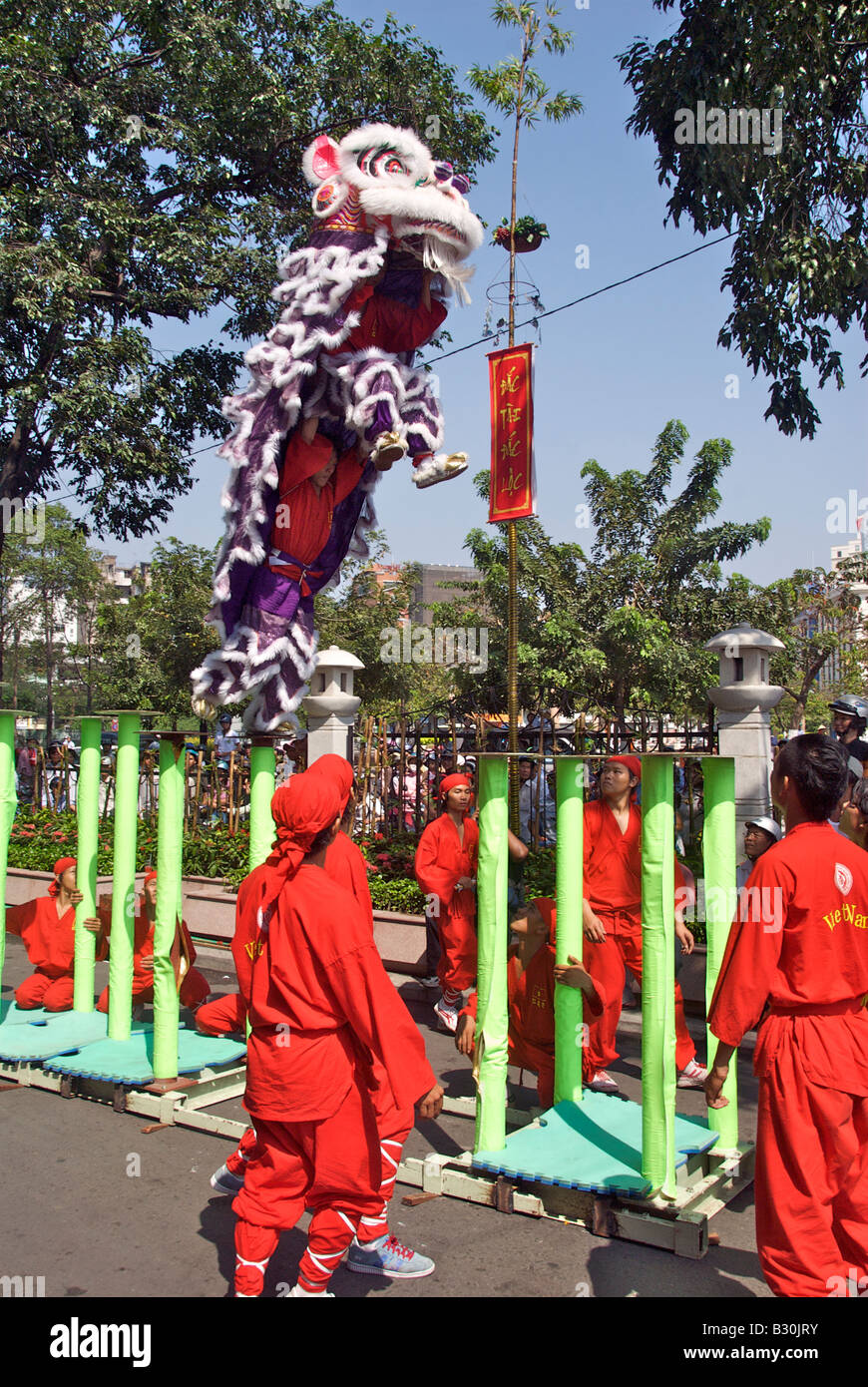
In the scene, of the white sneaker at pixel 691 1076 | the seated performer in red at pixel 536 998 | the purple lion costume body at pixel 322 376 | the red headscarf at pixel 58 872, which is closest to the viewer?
the seated performer in red at pixel 536 998

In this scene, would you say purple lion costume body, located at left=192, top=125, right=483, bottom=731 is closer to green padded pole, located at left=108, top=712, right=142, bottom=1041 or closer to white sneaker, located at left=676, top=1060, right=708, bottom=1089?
green padded pole, located at left=108, top=712, right=142, bottom=1041

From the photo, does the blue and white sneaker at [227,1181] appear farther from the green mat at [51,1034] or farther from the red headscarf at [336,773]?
the green mat at [51,1034]

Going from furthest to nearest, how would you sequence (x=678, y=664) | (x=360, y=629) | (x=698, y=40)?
(x=360, y=629)
(x=678, y=664)
(x=698, y=40)

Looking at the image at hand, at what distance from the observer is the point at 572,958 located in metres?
4.04

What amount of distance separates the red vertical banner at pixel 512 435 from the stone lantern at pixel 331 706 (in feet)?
6.34

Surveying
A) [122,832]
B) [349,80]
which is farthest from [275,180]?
[122,832]

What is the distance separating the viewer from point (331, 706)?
8984 mm

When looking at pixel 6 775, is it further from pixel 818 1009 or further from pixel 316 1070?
pixel 818 1009

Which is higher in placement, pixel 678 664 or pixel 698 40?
pixel 698 40

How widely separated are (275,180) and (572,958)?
36.4 ft

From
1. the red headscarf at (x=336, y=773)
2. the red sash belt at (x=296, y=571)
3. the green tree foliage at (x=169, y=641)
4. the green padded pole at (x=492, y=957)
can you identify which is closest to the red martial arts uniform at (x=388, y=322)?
the red sash belt at (x=296, y=571)

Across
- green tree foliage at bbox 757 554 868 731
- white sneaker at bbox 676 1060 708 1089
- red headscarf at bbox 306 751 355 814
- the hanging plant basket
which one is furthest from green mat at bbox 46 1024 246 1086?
green tree foliage at bbox 757 554 868 731

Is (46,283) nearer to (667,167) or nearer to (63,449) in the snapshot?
(63,449)

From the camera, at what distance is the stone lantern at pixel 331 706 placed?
355 inches
